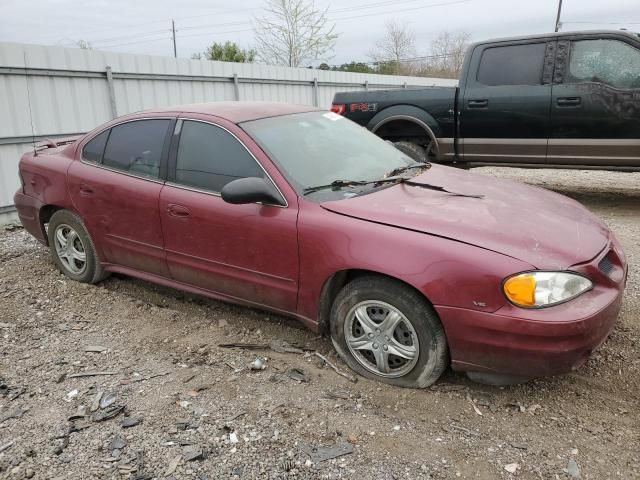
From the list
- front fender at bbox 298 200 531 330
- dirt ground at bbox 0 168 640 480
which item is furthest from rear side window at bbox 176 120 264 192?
dirt ground at bbox 0 168 640 480

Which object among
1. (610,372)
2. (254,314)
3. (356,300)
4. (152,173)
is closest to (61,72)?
(152,173)

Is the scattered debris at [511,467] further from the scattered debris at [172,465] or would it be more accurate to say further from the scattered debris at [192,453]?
the scattered debris at [172,465]

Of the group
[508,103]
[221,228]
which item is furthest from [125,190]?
[508,103]

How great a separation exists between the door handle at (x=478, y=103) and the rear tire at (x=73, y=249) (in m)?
5.23

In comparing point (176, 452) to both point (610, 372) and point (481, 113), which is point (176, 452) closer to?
point (610, 372)

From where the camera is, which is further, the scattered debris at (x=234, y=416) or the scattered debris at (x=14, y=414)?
the scattered debris at (x=14, y=414)

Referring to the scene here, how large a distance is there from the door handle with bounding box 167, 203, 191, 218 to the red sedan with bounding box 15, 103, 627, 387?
15mm

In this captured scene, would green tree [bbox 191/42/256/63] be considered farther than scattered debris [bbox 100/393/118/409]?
Yes

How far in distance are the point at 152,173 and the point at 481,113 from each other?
493 cm

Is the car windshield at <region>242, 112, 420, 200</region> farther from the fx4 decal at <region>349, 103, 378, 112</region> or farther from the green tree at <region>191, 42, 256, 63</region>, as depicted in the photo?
the green tree at <region>191, 42, 256, 63</region>

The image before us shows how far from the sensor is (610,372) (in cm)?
314

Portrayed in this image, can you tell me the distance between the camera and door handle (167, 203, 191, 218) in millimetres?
3654

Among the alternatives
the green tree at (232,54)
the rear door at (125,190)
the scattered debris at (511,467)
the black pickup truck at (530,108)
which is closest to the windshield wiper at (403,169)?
the rear door at (125,190)

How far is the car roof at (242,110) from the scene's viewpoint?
3.74 metres
